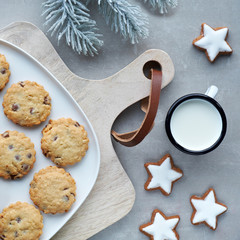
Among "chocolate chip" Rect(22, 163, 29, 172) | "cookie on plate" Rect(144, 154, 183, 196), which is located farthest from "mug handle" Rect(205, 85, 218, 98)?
"chocolate chip" Rect(22, 163, 29, 172)

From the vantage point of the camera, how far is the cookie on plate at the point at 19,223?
1.29 metres

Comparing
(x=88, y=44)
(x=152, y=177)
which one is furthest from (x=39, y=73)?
(x=152, y=177)

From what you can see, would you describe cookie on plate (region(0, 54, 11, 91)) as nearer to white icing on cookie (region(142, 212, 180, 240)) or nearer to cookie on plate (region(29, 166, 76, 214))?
cookie on plate (region(29, 166, 76, 214))

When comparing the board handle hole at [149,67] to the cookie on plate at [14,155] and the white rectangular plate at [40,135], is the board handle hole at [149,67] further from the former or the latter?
the cookie on plate at [14,155]

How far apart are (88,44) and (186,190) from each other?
0.65m

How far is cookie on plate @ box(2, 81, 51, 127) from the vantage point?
1.30 meters

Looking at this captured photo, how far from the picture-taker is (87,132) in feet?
4.44

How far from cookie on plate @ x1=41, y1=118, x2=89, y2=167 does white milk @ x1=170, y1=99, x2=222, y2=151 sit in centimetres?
32

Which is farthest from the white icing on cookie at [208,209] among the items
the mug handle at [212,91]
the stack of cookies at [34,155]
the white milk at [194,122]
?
the stack of cookies at [34,155]

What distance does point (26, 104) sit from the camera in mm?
1309

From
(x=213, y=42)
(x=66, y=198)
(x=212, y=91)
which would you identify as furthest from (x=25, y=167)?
(x=213, y=42)

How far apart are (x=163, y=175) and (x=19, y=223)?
0.53 m

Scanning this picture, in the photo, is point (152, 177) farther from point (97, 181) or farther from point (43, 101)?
point (43, 101)

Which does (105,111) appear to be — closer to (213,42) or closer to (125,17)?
(125,17)
